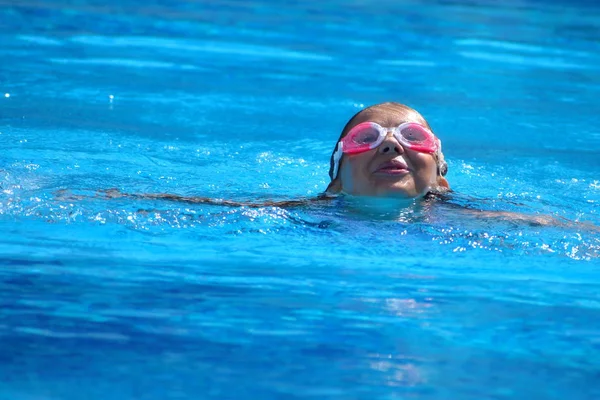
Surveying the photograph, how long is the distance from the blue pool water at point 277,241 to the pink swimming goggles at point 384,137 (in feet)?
1.06

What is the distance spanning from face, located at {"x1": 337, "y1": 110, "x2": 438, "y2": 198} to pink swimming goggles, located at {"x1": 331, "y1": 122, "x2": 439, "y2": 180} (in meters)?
0.02

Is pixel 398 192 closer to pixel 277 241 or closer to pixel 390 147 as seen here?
pixel 390 147

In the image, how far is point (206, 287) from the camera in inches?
150

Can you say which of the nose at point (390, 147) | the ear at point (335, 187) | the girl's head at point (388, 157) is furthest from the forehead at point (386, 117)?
the ear at point (335, 187)

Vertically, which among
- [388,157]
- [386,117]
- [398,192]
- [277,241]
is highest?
[386,117]

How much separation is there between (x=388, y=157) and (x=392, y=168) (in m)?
0.06

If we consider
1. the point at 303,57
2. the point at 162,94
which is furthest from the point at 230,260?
the point at 303,57

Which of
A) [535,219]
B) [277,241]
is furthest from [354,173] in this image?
[535,219]

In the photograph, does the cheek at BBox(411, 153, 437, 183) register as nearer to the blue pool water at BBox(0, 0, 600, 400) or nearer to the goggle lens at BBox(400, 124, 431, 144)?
the goggle lens at BBox(400, 124, 431, 144)

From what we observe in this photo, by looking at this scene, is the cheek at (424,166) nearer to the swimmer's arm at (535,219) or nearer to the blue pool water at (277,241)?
the blue pool water at (277,241)

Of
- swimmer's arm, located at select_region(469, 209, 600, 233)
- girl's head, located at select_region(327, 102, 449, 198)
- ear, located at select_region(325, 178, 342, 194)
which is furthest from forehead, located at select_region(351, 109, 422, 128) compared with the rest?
swimmer's arm, located at select_region(469, 209, 600, 233)

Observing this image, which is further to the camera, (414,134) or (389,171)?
(414,134)

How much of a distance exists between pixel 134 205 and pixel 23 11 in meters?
7.28

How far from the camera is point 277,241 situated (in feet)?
14.6
